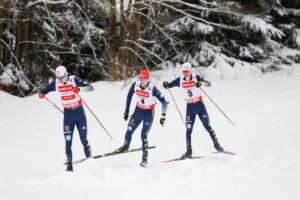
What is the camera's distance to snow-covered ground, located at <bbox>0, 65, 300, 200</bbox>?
22.2 feet

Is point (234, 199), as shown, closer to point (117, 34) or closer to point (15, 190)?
point (15, 190)

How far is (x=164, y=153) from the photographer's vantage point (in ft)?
32.7

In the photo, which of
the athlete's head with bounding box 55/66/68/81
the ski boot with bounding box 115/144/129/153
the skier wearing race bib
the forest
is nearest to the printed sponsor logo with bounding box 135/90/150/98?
the skier wearing race bib

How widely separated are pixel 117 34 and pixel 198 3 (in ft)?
14.2

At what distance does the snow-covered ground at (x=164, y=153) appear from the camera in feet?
22.2

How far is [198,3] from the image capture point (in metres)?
21.2

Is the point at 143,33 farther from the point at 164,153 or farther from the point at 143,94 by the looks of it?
the point at 143,94

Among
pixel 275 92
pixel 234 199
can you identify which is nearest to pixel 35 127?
pixel 234 199

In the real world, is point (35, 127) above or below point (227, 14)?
below

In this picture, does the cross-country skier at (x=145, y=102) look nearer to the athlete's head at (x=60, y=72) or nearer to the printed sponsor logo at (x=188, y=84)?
the printed sponsor logo at (x=188, y=84)

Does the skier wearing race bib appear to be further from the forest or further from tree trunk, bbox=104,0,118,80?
tree trunk, bbox=104,0,118,80

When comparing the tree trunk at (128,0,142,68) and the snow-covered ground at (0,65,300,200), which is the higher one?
the tree trunk at (128,0,142,68)

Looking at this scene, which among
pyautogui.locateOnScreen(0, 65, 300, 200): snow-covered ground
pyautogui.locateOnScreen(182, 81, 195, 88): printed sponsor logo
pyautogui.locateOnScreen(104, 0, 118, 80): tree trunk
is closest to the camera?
pyautogui.locateOnScreen(0, 65, 300, 200): snow-covered ground

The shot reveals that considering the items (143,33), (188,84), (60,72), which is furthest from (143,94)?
(143,33)
